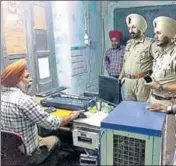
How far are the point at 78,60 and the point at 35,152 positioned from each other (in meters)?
1.46

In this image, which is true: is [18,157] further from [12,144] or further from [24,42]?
[24,42]

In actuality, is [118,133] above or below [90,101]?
above

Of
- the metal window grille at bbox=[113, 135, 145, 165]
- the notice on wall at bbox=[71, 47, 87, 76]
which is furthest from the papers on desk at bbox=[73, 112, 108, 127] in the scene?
the notice on wall at bbox=[71, 47, 87, 76]

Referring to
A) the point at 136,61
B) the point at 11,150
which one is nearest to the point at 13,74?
the point at 11,150

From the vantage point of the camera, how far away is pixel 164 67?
1.32 meters

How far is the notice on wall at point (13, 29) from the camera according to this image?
73.7 inches

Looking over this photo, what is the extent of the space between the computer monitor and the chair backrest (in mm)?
575

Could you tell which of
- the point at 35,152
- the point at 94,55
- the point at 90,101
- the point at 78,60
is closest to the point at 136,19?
the point at 90,101

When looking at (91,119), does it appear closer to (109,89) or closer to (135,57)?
(109,89)

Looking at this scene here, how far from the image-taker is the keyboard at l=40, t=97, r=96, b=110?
162 cm

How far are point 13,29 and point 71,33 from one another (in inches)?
28.8

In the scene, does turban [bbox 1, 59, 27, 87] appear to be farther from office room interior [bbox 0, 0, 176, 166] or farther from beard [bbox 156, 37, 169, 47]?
beard [bbox 156, 37, 169, 47]

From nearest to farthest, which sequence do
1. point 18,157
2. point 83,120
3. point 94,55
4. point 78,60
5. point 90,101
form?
1. point 18,157
2. point 83,120
3. point 90,101
4. point 94,55
5. point 78,60

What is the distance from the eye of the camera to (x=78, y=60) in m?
2.60
